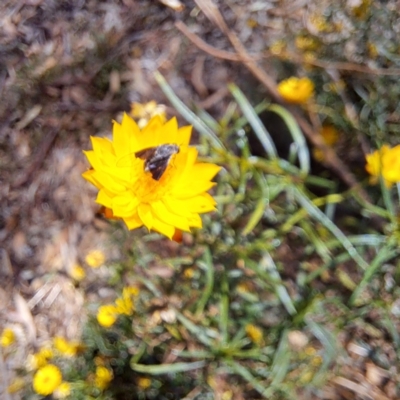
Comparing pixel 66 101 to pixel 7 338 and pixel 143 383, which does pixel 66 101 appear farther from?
pixel 143 383

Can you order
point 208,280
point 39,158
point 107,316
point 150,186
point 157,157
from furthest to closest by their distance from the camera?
1. point 39,158
2. point 107,316
3. point 208,280
4. point 150,186
5. point 157,157

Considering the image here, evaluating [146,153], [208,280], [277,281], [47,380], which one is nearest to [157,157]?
[146,153]

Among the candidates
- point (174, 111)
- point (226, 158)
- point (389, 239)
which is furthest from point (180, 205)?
point (174, 111)

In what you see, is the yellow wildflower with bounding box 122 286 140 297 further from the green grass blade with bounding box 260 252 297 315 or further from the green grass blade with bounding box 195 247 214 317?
the green grass blade with bounding box 260 252 297 315

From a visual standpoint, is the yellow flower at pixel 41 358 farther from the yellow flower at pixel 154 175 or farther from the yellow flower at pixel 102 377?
the yellow flower at pixel 154 175

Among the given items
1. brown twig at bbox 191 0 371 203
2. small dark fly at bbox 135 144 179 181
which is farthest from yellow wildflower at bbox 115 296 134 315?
brown twig at bbox 191 0 371 203

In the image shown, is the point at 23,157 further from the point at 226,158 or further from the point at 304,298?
the point at 304,298
